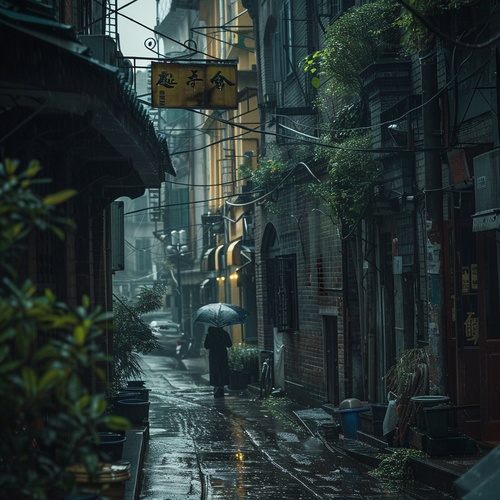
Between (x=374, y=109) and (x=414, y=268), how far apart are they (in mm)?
2807

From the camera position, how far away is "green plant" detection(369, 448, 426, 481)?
39.4ft

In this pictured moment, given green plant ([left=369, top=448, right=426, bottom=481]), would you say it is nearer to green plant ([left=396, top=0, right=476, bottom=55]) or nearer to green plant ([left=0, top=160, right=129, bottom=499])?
green plant ([left=396, top=0, right=476, bottom=55])

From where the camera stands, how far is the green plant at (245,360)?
2648 cm

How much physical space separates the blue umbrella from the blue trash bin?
30.3 feet

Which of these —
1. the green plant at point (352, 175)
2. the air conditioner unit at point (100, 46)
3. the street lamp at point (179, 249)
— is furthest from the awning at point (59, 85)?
the street lamp at point (179, 249)

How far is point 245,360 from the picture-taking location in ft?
87.2

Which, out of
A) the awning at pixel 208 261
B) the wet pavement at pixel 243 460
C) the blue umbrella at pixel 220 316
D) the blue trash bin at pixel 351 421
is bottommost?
the wet pavement at pixel 243 460

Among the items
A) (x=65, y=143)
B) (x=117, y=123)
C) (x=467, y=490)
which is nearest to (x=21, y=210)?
(x=467, y=490)

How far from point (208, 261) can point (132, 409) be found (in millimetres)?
26115

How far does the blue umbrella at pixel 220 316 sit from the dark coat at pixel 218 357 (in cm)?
49

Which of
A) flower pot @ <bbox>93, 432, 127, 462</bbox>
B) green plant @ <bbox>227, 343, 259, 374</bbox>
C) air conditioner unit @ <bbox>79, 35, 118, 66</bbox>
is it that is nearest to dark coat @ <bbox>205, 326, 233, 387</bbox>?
green plant @ <bbox>227, 343, 259, 374</bbox>

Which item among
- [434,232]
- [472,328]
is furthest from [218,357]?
[434,232]

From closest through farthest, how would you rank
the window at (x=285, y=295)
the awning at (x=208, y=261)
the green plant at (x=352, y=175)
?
the green plant at (x=352, y=175) → the window at (x=285, y=295) → the awning at (x=208, y=261)

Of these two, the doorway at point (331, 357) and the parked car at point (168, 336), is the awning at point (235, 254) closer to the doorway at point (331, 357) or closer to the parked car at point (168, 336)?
the parked car at point (168, 336)
